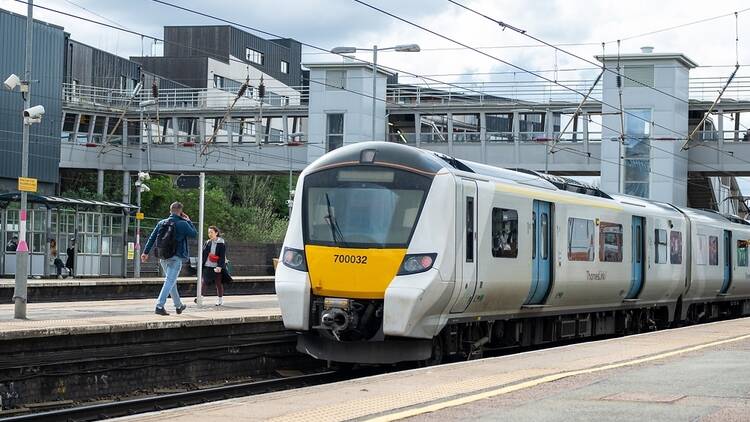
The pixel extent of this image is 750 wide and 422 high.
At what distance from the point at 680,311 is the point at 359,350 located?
1523 centimetres

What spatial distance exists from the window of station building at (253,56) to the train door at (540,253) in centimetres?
6542

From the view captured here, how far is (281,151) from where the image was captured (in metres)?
55.0

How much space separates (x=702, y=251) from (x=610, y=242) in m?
8.25

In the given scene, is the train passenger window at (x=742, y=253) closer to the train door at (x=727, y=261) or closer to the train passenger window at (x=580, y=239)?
the train door at (x=727, y=261)

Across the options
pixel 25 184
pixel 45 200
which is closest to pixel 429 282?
pixel 25 184

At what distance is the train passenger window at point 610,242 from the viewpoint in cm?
2240

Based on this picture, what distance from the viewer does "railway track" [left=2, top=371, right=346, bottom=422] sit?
1272 centimetres

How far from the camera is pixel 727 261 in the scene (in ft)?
109

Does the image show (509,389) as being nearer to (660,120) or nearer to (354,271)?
(354,271)

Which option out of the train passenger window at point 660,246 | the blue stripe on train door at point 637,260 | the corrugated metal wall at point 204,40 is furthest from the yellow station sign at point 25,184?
Result: the corrugated metal wall at point 204,40

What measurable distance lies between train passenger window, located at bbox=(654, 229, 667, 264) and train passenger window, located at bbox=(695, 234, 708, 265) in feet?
9.71

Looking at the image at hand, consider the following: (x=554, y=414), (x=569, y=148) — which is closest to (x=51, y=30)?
(x=569, y=148)

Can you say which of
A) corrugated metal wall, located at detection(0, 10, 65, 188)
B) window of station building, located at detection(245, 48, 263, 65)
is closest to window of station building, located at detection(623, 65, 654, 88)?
corrugated metal wall, located at detection(0, 10, 65, 188)

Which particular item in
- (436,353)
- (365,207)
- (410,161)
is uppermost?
(410,161)
